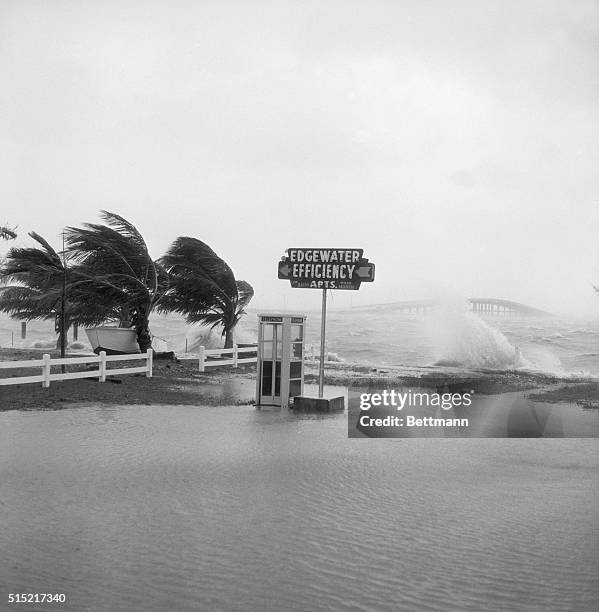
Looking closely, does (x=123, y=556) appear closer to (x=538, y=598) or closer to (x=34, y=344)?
(x=538, y=598)

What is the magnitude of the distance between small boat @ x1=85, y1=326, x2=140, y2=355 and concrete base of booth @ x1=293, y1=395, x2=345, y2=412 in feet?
27.6

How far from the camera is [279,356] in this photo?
10508mm

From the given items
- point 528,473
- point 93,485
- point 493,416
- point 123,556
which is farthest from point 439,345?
point 123,556

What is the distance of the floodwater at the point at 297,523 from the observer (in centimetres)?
333

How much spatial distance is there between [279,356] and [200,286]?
1097 cm

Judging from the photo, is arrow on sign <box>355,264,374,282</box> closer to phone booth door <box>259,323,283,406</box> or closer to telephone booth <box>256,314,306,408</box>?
telephone booth <box>256,314,306,408</box>

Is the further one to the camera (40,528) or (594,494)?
(594,494)

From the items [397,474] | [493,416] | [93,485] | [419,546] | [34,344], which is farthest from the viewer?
[34,344]

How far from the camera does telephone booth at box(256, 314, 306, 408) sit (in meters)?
10.4

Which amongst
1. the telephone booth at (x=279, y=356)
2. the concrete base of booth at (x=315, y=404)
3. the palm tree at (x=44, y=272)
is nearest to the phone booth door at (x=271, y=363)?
the telephone booth at (x=279, y=356)

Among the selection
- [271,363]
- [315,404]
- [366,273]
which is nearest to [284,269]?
[366,273]

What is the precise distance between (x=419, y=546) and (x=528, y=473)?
2.46 meters

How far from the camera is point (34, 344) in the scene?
28609 mm

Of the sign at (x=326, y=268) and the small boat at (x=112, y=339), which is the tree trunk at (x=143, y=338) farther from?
the sign at (x=326, y=268)
